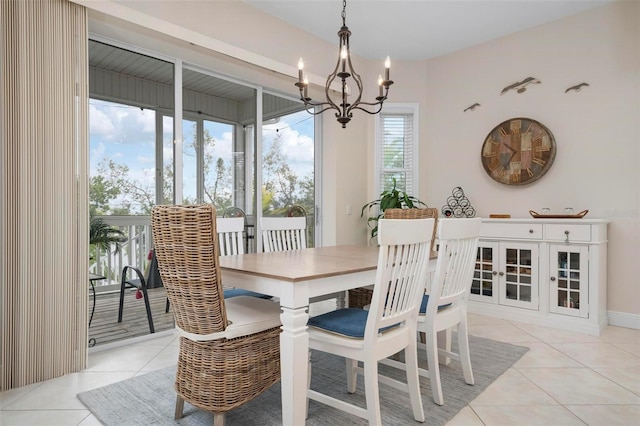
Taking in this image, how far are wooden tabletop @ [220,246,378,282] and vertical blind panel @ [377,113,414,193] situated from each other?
249 cm

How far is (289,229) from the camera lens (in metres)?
3.16

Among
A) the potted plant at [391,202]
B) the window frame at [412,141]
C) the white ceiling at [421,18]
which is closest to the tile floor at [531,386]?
the potted plant at [391,202]

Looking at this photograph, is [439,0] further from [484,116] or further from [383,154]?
[383,154]

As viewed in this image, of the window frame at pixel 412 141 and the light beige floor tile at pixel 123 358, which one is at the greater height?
the window frame at pixel 412 141

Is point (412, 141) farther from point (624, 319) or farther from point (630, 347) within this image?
point (630, 347)

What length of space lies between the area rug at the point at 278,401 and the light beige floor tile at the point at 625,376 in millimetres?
545

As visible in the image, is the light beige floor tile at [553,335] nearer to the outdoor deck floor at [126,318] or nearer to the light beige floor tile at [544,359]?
the light beige floor tile at [544,359]

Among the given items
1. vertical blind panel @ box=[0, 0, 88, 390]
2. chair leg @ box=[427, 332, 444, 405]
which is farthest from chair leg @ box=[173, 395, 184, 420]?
chair leg @ box=[427, 332, 444, 405]

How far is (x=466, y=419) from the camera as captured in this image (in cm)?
185

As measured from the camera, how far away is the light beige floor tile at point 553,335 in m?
3.05

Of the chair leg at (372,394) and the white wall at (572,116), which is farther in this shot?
the white wall at (572,116)

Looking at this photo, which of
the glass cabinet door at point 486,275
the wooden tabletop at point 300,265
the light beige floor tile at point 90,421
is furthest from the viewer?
the glass cabinet door at point 486,275

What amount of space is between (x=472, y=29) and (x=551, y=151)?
1508 millimetres

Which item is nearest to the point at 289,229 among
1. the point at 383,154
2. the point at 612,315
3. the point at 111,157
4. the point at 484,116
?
the point at 111,157
